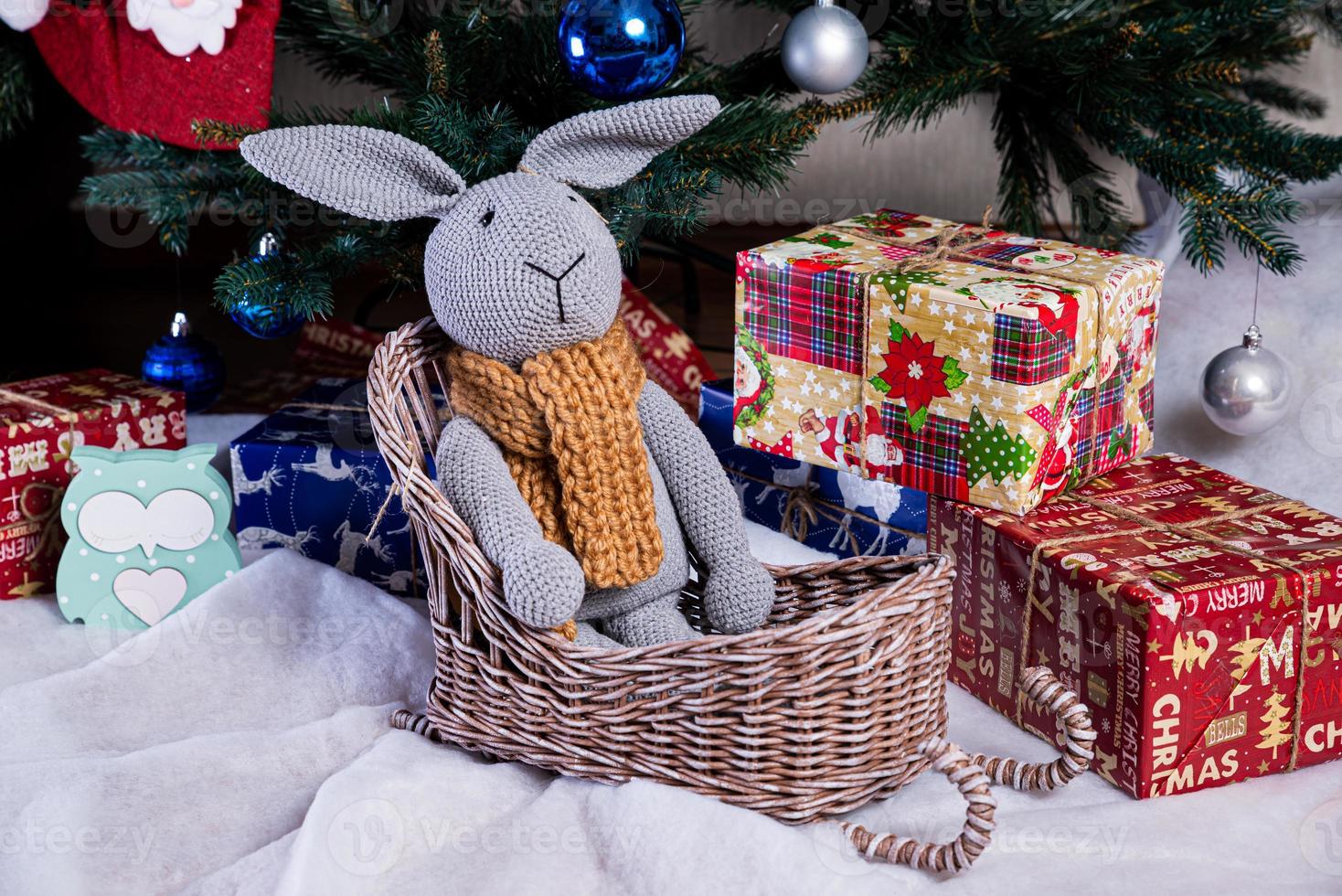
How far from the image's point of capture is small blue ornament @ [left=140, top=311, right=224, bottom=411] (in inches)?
56.6

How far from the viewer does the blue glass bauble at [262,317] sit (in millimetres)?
1232

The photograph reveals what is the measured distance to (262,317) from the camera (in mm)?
1266

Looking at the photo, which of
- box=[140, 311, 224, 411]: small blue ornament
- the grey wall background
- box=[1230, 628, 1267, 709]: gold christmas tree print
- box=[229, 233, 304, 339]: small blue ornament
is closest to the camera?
box=[1230, 628, 1267, 709]: gold christmas tree print

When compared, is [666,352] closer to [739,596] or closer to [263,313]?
[263,313]

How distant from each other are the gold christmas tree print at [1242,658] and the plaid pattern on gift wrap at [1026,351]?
246 mm

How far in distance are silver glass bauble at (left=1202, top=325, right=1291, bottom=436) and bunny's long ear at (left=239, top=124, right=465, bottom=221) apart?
827 mm

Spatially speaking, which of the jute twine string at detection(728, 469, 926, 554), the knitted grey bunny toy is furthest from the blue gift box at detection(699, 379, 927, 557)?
the knitted grey bunny toy

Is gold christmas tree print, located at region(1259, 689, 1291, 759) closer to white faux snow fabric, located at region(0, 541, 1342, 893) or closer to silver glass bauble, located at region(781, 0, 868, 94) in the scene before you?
white faux snow fabric, located at region(0, 541, 1342, 893)

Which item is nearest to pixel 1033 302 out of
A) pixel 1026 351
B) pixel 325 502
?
pixel 1026 351

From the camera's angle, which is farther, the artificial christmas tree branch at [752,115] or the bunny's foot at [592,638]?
the artificial christmas tree branch at [752,115]

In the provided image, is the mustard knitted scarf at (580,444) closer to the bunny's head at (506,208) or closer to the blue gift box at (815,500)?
the bunny's head at (506,208)

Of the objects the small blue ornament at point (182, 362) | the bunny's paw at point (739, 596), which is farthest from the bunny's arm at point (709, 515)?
the small blue ornament at point (182, 362)

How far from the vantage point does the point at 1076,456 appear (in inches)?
42.7

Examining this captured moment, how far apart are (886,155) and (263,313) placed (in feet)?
2.98
